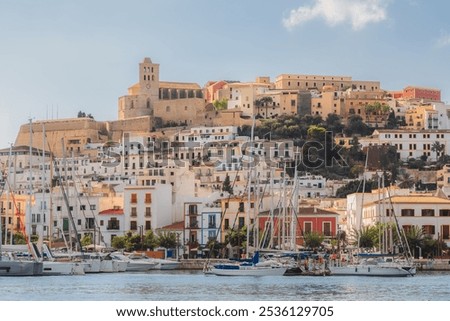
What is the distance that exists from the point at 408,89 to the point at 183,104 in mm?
9229

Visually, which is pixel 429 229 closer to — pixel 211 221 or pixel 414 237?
pixel 414 237

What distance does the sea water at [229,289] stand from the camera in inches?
471

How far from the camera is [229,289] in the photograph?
14031 millimetres

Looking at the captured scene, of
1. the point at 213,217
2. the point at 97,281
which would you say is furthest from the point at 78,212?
the point at 97,281

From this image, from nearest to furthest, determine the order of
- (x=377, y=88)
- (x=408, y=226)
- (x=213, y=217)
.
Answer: (x=408, y=226) < (x=213, y=217) < (x=377, y=88)

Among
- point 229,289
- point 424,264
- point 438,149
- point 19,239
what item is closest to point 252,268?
point 229,289

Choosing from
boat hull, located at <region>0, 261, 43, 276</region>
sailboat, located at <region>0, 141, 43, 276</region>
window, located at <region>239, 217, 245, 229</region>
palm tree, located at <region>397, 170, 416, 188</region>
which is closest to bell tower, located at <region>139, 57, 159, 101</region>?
palm tree, located at <region>397, 170, 416, 188</region>

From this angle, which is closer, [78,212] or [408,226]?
[408,226]

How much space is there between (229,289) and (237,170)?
20.2 metres

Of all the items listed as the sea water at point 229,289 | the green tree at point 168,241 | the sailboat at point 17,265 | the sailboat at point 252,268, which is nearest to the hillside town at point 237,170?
the green tree at point 168,241

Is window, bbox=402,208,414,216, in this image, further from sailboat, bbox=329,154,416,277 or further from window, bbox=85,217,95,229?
window, bbox=85,217,95,229

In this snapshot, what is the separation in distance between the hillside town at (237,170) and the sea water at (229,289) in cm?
202

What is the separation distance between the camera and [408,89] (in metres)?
48.8
